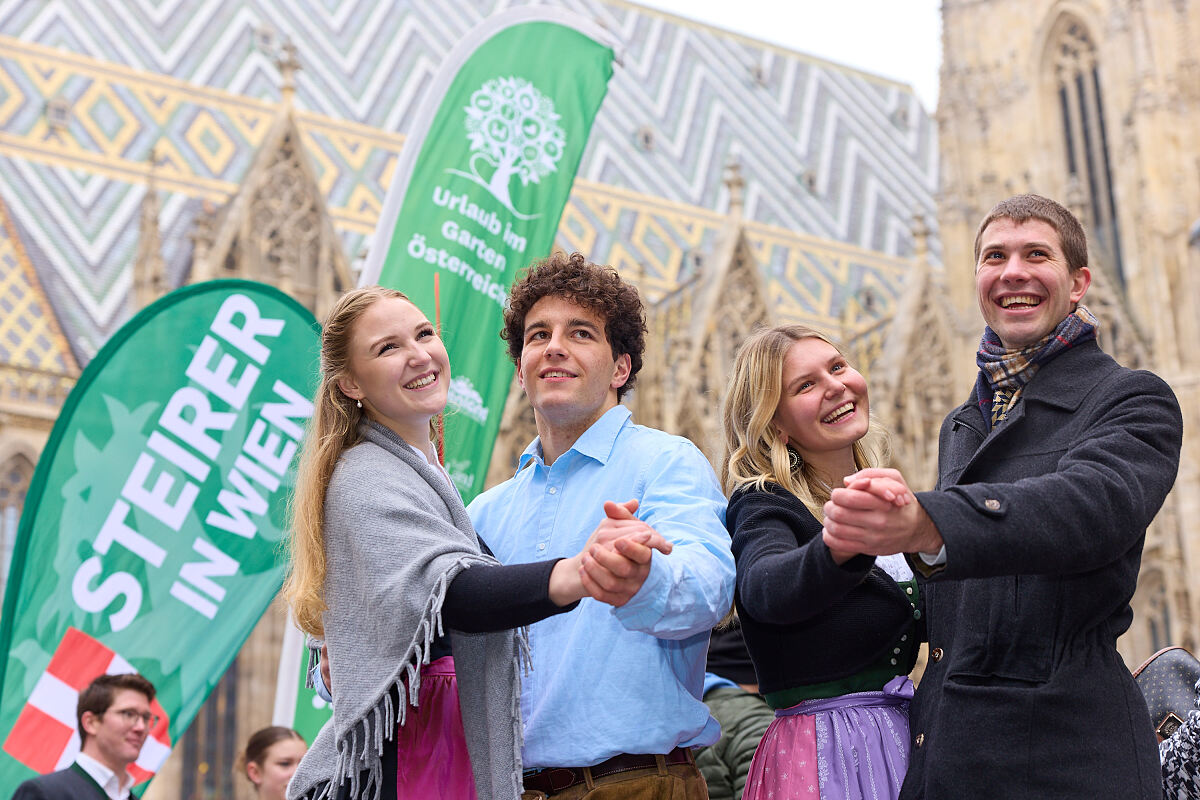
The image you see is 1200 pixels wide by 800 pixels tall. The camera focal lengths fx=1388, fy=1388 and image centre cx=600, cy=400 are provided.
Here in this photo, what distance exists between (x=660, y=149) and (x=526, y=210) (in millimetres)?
17875

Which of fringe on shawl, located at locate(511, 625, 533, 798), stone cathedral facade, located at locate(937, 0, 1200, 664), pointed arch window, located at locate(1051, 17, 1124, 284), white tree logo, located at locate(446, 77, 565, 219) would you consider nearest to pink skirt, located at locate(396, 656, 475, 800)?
fringe on shawl, located at locate(511, 625, 533, 798)

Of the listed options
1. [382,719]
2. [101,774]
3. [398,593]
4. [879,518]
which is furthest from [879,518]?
[101,774]

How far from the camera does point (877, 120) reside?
93.1 feet

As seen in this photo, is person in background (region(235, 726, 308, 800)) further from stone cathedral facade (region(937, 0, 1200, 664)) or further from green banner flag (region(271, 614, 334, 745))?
stone cathedral facade (region(937, 0, 1200, 664))

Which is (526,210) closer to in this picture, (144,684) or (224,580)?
(224,580)

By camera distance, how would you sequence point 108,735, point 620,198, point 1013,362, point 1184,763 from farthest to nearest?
point 620,198
point 108,735
point 1184,763
point 1013,362

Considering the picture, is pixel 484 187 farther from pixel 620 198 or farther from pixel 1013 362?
pixel 620 198

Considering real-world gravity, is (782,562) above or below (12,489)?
below

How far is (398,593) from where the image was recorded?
2379 mm

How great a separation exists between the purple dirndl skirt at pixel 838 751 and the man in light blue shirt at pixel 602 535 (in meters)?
0.14

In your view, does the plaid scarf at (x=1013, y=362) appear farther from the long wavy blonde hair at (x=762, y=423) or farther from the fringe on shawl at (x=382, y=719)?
the fringe on shawl at (x=382, y=719)

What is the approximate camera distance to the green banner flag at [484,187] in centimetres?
593

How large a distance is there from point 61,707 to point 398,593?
9.62 feet

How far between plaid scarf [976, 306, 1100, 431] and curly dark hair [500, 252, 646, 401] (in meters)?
0.71
